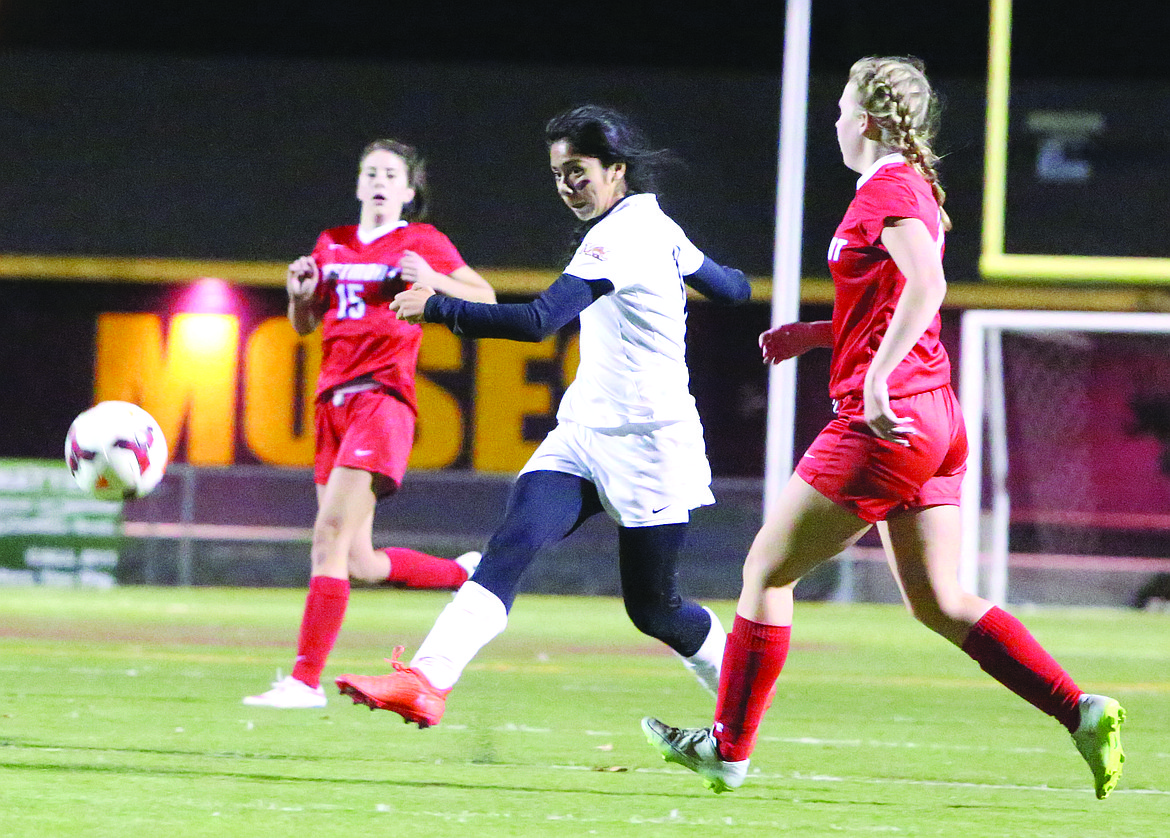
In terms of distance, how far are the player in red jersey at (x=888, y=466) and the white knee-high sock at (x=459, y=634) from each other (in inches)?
21.3

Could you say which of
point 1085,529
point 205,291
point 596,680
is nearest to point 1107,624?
point 1085,529

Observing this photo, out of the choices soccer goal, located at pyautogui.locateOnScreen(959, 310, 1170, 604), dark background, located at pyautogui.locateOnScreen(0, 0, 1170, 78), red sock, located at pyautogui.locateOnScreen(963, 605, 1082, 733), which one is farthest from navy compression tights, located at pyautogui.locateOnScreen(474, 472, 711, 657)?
dark background, located at pyautogui.locateOnScreen(0, 0, 1170, 78)

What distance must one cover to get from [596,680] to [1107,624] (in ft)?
20.0

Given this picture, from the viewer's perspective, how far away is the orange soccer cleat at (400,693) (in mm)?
3672

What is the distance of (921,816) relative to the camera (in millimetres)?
4000

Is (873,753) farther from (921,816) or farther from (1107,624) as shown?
(1107,624)

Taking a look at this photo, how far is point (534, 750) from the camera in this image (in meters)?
4.95

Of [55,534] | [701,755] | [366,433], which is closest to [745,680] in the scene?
[701,755]

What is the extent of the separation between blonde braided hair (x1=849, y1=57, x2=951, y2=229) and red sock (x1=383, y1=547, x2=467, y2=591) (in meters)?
3.02

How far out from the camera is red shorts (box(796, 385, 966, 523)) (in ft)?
12.0

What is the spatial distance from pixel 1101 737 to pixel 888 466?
852 mm

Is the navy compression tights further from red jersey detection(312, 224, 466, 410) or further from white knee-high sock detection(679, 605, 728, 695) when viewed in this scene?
red jersey detection(312, 224, 466, 410)

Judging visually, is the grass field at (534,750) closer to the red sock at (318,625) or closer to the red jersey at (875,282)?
the red sock at (318,625)

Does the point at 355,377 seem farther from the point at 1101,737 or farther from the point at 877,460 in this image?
the point at 1101,737
